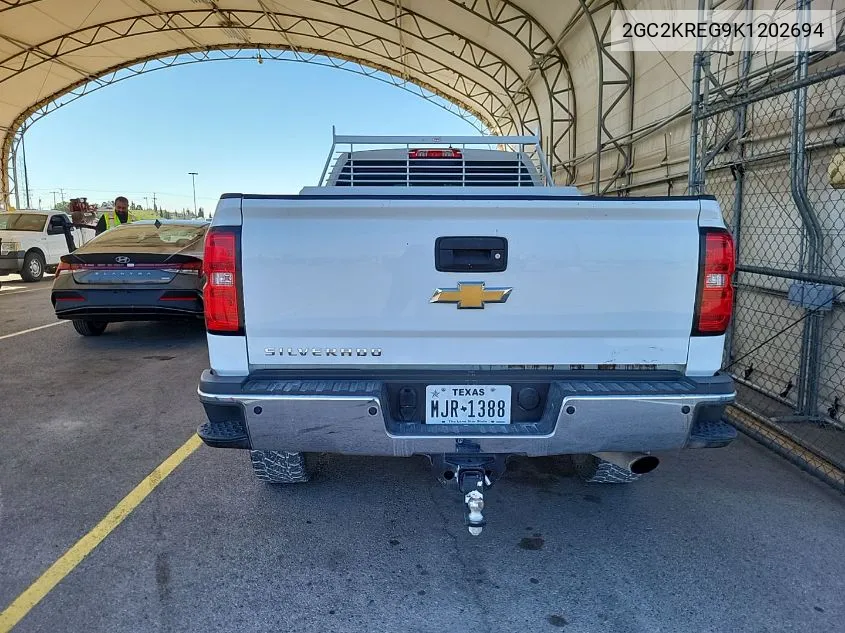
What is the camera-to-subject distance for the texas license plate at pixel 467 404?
2.60 meters

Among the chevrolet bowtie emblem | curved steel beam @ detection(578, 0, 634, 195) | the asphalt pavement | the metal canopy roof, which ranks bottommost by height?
the asphalt pavement

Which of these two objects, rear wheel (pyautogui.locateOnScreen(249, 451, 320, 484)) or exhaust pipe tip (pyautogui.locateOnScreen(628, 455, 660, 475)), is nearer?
exhaust pipe tip (pyautogui.locateOnScreen(628, 455, 660, 475))

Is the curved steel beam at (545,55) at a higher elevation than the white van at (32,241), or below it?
higher

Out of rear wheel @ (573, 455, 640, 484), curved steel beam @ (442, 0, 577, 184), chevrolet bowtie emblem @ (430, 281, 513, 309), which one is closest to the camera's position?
chevrolet bowtie emblem @ (430, 281, 513, 309)

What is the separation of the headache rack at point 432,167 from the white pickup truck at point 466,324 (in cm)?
241

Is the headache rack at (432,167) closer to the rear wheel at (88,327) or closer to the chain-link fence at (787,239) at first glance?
the chain-link fence at (787,239)

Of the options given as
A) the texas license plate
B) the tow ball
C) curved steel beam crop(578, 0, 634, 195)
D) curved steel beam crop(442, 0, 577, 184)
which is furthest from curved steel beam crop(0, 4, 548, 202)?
the tow ball

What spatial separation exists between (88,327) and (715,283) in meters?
7.92

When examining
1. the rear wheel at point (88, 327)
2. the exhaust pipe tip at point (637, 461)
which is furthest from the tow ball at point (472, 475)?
the rear wheel at point (88, 327)

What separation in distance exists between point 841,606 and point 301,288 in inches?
105

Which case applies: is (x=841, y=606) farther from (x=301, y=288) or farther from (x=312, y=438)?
(x=301, y=288)

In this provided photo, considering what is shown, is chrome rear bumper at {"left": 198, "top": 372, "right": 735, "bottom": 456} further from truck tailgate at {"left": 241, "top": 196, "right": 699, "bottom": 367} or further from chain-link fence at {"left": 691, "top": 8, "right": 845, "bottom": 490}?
chain-link fence at {"left": 691, "top": 8, "right": 845, "bottom": 490}

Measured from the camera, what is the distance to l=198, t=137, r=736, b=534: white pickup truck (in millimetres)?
2508

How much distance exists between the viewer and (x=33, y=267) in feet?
48.3
